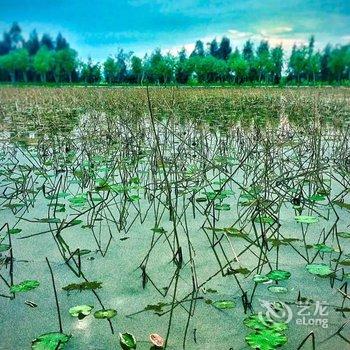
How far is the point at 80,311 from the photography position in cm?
120

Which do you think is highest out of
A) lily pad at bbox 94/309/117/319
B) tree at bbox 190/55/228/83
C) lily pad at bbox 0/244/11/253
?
tree at bbox 190/55/228/83

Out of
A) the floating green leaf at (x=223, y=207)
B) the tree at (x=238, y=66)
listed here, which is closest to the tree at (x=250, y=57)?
the tree at (x=238, y=66)

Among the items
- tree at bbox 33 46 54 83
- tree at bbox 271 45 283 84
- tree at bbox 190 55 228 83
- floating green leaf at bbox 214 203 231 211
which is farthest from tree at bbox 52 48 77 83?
floating green leaf at bbox 214 203 231 211

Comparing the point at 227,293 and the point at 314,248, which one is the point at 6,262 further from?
the point at 314,248

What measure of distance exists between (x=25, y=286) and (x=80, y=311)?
0.89ft

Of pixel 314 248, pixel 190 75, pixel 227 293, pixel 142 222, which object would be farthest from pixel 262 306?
pixel 190 75

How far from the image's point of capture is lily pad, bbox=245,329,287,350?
1.00m

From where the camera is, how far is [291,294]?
1.35 meters

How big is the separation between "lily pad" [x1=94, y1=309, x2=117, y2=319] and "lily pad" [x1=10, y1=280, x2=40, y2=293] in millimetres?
283

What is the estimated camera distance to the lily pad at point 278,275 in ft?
4.46

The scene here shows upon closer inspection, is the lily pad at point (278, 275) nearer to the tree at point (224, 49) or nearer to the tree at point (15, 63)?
the tree at point (15, 63)

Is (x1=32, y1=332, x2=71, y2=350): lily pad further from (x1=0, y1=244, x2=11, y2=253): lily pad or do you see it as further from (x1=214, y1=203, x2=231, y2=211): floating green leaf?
(x1=214, y1=203, x2=231, y2=211): floating green leaf

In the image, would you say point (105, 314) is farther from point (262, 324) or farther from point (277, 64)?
point (277, 64)

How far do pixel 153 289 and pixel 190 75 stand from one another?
4731cm
